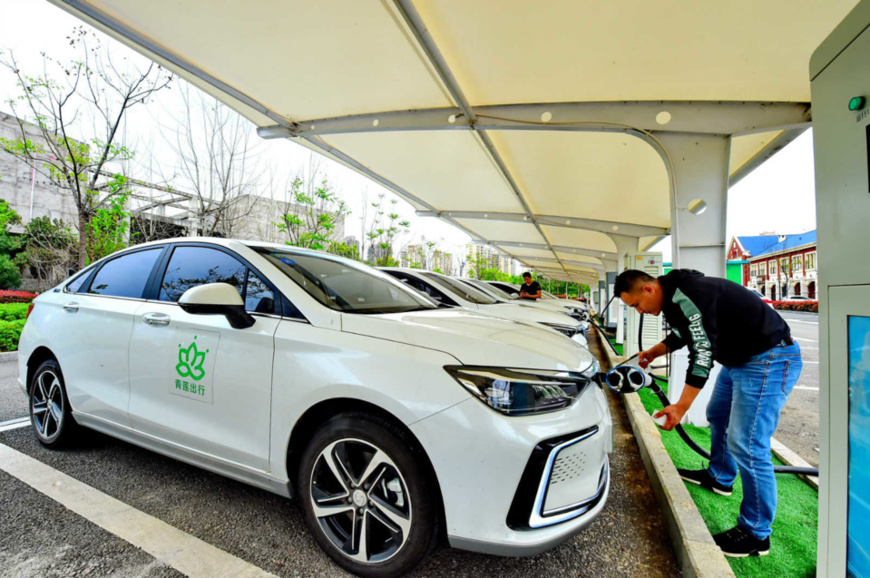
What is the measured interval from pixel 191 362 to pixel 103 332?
1052mm

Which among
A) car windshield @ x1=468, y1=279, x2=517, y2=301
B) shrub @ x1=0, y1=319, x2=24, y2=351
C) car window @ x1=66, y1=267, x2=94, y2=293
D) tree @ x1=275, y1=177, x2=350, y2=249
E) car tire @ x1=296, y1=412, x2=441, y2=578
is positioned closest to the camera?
car tire @ x1=296, y1=412, x2=441, y2=578

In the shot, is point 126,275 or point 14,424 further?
point 14,424

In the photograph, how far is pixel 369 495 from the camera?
1876 millimetres

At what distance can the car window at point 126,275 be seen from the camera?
9.46 feet

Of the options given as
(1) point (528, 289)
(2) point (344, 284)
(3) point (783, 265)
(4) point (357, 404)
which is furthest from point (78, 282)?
(3) point (783, 265)

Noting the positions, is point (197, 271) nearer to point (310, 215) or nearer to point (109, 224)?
point (109, 224)

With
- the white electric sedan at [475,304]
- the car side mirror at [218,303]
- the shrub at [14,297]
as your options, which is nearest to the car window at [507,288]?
the white electric sedan at [475,304]

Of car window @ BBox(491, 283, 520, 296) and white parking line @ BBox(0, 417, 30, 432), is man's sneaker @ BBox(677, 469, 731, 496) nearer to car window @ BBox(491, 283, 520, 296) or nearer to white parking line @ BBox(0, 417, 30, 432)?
white parking line @ BBox(0, 417, 30, 432)

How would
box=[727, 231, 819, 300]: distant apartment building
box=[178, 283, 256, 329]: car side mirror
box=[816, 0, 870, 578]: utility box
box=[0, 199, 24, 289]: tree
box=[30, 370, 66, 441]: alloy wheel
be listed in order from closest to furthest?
box=[816, 0, 870, 578]: utility box → box=[178, 283, 256, 329]: car side mirror → box=[30, 370, 66, 441]: alloy wheel → box=[0, 199, 24, 289]: tree → box=[727, 231, 819, 300]: distant apartment building

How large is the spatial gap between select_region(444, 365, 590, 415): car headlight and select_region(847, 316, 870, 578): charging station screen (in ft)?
3.23

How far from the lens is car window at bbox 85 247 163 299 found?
2885 mm

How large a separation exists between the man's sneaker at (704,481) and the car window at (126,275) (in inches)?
169

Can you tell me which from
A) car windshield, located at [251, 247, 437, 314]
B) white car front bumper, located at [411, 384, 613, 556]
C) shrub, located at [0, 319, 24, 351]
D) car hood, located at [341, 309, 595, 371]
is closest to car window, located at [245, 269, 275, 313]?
car windshield, located at [251, 247, 437, 314]

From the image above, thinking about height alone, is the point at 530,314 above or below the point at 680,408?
above
